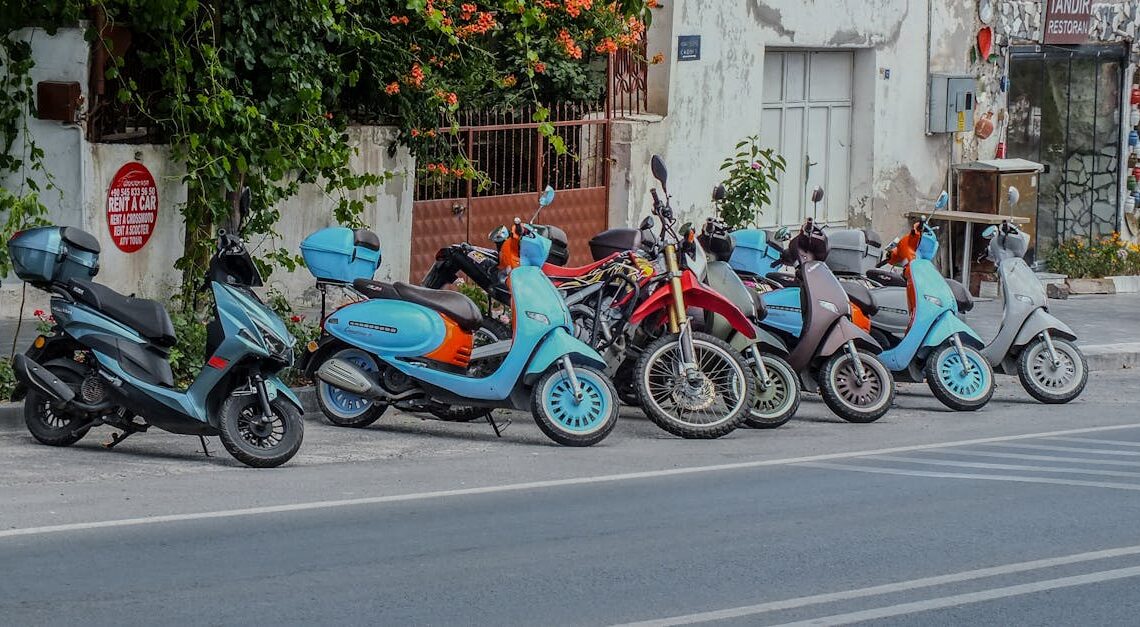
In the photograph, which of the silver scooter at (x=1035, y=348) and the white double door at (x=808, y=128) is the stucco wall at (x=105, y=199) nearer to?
the silver scooter at (x=1035, y=348)

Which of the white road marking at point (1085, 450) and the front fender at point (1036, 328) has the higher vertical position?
the front fender at point (1036, 328)

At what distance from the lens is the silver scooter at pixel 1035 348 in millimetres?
12383

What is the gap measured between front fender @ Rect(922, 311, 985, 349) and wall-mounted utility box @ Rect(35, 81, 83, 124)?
669 cm

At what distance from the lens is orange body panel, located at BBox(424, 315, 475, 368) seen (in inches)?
407

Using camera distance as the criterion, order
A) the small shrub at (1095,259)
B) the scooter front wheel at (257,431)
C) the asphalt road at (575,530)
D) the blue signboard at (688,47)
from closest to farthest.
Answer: the asphalt road at (575,530) < the scooter front wheel at (257,431) < the blue signboard at (688,47) < the small shrub at (1095,259)

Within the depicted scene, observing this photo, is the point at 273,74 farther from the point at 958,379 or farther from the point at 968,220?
the point at 968,220

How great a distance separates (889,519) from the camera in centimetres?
823

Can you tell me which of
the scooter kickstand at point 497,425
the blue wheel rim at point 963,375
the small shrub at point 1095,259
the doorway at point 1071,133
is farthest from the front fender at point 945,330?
the doorway at point 1071,133

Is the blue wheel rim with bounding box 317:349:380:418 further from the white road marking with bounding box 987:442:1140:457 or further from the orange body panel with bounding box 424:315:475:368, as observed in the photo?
the white road marking with bounding box 987:442:1140:457

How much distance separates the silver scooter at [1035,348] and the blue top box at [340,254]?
474 cm

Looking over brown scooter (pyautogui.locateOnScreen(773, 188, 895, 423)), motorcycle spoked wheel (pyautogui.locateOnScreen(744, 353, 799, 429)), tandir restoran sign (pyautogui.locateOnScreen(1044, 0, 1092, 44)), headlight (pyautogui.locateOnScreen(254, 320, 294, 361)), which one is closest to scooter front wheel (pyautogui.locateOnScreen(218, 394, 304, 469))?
headlight (pyautogui.locateOnScreen(254, 320, 294, 361))

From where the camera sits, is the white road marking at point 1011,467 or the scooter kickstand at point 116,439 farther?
the white road marking at point 1011,467

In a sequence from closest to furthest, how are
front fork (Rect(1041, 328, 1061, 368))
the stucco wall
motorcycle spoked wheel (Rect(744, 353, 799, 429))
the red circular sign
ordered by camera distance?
1. motorcycle spoked wheel (Rect(744, 353, 799, 429))
2. front fork (Rect(1041, 328, 1061, 368))
3. the stucco wall
4. the red circular sign

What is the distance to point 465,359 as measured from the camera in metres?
10.4
